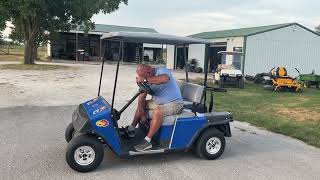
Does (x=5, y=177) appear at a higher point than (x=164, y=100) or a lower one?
lower

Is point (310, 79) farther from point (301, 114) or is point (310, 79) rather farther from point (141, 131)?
point (141, 131)

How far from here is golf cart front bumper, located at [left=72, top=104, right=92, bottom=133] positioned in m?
5.39

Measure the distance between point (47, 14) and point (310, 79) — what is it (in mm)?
18231

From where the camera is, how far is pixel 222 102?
42.1ft

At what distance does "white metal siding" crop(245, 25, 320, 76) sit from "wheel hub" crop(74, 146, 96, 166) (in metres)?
21.4

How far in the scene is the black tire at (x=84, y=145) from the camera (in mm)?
5281

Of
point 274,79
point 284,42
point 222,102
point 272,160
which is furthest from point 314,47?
point 272,160

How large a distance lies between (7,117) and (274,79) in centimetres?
1300

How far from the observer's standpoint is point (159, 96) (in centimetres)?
602

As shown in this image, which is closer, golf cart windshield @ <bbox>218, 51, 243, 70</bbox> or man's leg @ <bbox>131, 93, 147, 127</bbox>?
man's leg @ <bbox>131, 93, 147, 127</bbox>

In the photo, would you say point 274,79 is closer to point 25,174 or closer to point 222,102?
point 222,102

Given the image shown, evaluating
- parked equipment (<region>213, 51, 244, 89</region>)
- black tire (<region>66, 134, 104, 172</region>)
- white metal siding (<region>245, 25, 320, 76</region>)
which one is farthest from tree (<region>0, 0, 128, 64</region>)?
black tire (<region>66, 134, 104, 172</region>)

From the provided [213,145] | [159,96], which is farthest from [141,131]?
[213,145]

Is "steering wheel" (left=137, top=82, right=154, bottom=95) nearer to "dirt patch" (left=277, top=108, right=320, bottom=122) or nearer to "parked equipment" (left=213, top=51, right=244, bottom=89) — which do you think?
"dirt patch" (left=277, top=108, right=320, bottom=122)
